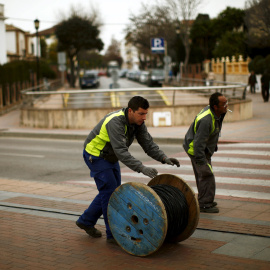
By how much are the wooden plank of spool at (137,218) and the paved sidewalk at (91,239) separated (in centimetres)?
18

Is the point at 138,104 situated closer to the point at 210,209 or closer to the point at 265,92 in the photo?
Answer: the point at 210,209

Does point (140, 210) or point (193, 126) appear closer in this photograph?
point (140, 210)

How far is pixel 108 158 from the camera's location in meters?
5.79

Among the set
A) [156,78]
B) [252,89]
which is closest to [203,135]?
[252,89]

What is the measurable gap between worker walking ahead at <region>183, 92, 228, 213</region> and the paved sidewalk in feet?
1.11

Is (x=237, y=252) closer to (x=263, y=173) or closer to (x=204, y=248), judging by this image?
(x=204, y=248)

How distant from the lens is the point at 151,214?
516cm

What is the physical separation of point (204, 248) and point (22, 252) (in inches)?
78.7

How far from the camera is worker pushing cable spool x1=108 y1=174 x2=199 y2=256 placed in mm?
5145

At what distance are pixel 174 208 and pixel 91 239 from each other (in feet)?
4.22

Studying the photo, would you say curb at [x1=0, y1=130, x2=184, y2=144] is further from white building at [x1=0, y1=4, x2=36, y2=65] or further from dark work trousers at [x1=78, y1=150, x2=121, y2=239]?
white building at [x1=0, y1=4, x2=36, y2=65]

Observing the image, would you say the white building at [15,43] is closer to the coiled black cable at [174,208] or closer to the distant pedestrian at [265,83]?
the distant pedestrian at [265,83]

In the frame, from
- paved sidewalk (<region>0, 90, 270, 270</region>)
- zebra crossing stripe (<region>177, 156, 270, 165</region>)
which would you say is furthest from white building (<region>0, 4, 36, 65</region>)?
paved sidewalk (<region>0, 90, 270, 270</region>)

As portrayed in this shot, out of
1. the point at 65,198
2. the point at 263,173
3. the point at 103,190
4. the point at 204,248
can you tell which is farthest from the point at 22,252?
the point at 263,173
